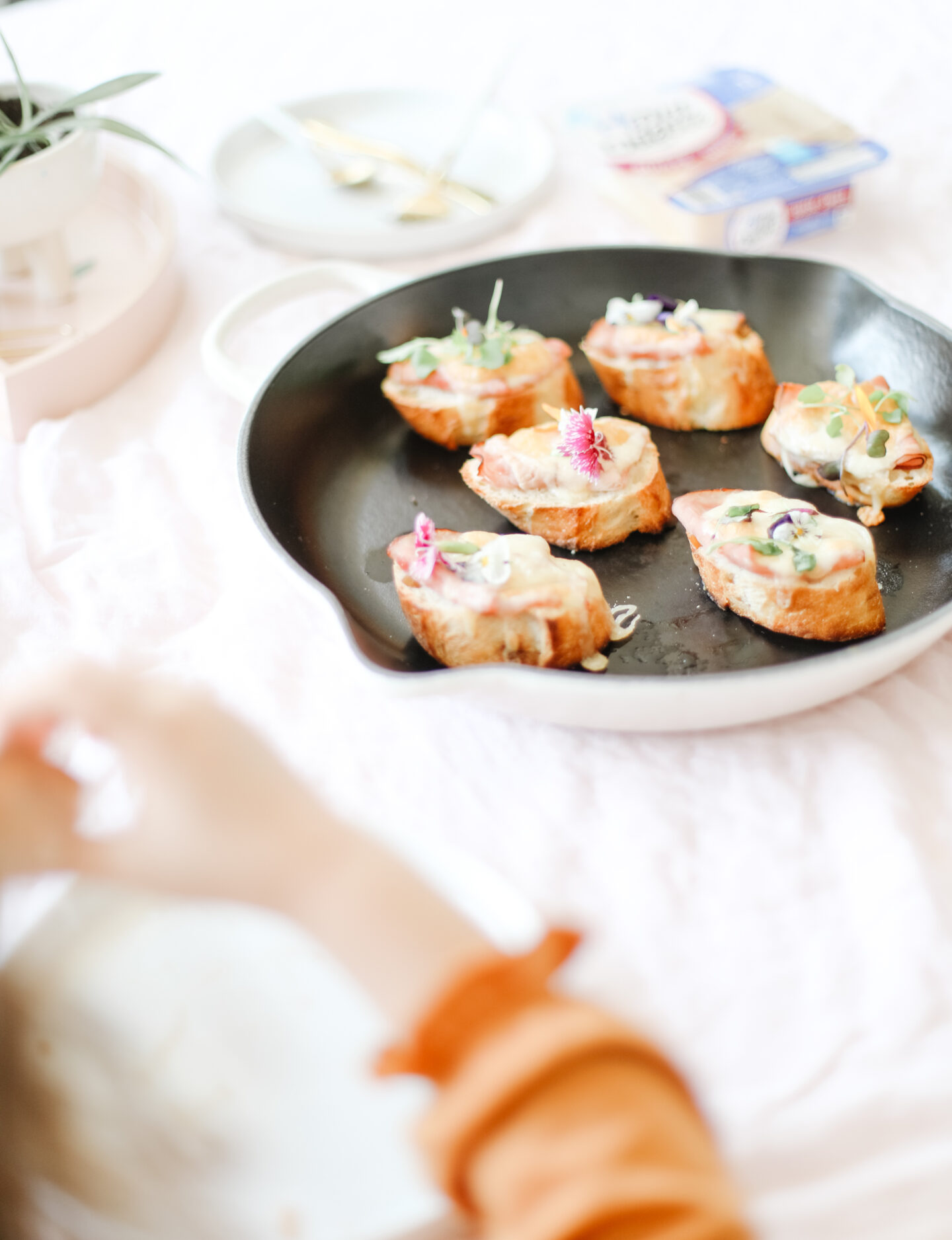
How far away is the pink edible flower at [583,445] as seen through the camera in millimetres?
1268

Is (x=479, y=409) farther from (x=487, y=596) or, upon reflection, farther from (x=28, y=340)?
(x=28, y=340)

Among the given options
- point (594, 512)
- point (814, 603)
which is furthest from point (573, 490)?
point (814, 603)

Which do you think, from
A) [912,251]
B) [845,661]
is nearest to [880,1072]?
[845,661]

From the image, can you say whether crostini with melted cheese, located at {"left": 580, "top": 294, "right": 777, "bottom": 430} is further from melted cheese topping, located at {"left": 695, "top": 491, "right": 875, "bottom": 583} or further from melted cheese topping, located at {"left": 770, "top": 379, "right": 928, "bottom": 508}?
melted cheese topping, located at {"left": 695, "top": 491, "right": 875, "bottom": 583}

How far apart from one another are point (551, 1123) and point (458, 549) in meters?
0.71

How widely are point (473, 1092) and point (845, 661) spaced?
58 cm

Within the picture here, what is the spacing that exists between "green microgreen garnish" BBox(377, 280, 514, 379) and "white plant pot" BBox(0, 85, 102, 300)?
47cm

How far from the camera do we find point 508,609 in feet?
3.42

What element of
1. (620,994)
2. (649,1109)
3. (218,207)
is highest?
(649,1109)

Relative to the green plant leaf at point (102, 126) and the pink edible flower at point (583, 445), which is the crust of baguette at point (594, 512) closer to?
the pink edible flower at point (583, 445)

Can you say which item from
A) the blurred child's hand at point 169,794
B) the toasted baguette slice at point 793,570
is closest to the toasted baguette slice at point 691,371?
the toasted baguette slice at point 793,570

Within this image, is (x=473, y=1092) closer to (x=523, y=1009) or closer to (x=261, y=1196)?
(x=523, y=1009)

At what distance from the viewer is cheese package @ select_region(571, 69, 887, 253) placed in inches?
66.0

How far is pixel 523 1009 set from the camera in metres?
0.51
